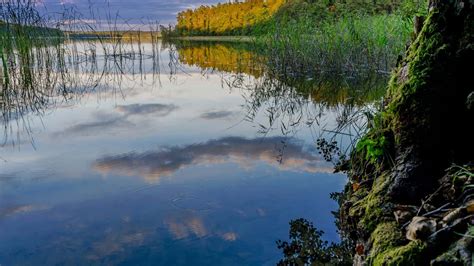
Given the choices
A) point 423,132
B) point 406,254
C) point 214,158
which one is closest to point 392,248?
point 406,254

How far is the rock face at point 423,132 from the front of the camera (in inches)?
83.1

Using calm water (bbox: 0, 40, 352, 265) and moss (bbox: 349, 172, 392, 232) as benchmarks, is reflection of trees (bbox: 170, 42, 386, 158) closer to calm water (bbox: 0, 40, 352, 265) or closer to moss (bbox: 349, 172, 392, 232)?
calm water (bbox: 0, 40, 352, 265)

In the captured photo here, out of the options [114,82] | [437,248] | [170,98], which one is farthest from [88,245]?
[114,82]

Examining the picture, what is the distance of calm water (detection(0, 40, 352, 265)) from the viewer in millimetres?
2842

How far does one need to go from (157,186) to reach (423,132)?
231 centimetres

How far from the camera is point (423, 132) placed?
2242 millimetres

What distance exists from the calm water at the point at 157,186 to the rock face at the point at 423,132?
81 centimetres

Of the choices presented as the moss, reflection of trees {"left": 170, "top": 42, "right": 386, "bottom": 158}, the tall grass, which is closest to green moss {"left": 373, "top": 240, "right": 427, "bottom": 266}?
the moss

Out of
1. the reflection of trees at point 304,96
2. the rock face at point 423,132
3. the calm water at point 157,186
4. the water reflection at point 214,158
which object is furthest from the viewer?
the reflection of trees at point 304,96

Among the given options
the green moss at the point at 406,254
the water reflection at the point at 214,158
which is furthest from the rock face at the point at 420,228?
the water reflection at the point at 214,158

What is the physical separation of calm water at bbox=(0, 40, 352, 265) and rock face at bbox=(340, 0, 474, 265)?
814mm

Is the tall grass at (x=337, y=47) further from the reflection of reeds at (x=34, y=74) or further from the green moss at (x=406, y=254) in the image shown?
the green moss at (x=406, y=254)

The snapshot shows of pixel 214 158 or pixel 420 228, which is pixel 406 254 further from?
pixel 214 158

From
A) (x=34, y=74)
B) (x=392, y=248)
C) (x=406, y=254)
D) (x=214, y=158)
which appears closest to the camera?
(x=406, y=254)
